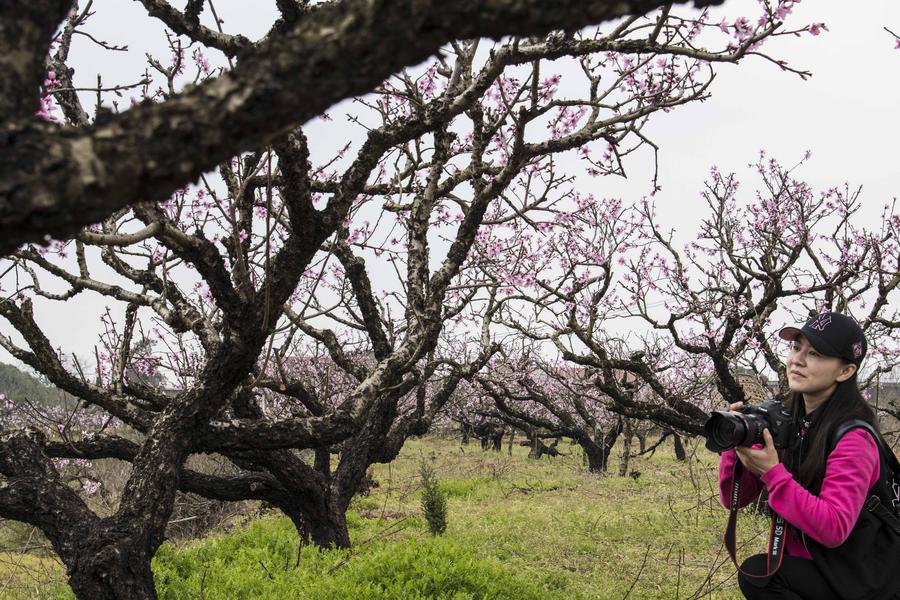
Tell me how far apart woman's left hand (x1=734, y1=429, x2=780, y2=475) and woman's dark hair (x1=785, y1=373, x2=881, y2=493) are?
0.47 ft

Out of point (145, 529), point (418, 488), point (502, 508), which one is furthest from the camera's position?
point (418, 488)

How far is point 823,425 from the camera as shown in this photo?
2605 millimetres

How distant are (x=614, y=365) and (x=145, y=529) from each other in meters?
6.84

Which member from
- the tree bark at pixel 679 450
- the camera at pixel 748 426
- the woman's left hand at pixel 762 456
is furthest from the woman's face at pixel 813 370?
the tree bark at pixel 679 450

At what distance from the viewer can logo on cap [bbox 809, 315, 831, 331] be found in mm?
2721

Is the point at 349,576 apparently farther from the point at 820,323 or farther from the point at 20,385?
the point at 20,385

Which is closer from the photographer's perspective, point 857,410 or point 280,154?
point 857,410

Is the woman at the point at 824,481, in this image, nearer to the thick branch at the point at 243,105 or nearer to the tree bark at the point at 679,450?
the thick branch at the point at 243,105

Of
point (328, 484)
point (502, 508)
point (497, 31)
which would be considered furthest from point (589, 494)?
point (497, 31)

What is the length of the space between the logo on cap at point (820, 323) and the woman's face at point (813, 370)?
7 centimetres

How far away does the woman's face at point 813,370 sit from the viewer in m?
2.69

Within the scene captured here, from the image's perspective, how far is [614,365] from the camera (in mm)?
9414

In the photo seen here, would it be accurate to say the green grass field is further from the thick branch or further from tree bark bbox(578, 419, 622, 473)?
the thick branch

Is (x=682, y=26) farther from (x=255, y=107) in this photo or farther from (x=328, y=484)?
(x=328, y=484)
